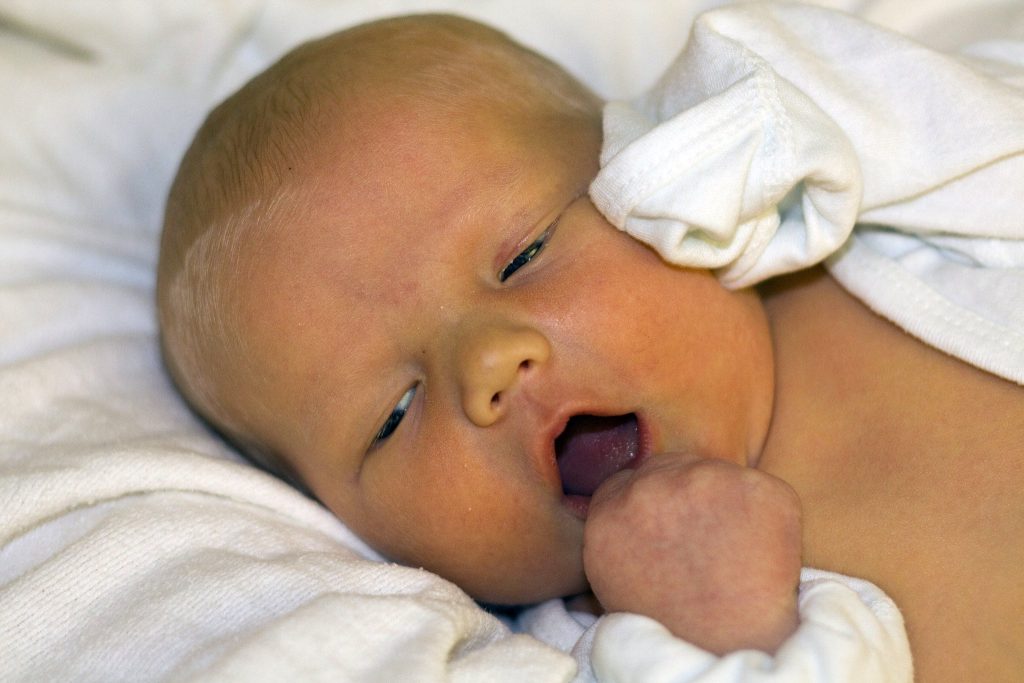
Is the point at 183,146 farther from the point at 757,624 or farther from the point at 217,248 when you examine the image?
the point at 757,624

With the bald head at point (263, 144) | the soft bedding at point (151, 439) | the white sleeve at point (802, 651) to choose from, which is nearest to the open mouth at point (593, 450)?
the soft bedding at point (151, 439)

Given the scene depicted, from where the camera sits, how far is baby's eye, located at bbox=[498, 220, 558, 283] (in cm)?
138

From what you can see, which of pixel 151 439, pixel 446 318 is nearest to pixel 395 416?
pixel 446 318

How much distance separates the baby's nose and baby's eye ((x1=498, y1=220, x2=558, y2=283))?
96mm

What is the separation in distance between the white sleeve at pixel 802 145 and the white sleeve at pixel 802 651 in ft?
1.48

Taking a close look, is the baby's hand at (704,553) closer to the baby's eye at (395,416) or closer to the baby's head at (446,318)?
the baby's head at (446,318)

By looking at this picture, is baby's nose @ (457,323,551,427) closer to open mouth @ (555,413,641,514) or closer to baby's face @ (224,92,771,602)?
baby's face @ (224,92,771,602)

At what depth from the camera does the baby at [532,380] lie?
4.13 feet

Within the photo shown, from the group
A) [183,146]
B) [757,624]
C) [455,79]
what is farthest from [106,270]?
[757,624]

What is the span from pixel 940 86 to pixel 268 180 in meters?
0.93

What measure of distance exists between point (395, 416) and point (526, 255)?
277mm

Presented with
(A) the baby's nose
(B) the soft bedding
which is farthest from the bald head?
(A) the baby's nose

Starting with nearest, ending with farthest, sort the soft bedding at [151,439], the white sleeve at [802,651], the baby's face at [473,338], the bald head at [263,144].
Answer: the white sleeve at [802,651] < the soft bedding at [151,439] < the baby's face at [473,338] < the bald head at [263,144]

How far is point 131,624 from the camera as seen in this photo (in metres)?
1.26
